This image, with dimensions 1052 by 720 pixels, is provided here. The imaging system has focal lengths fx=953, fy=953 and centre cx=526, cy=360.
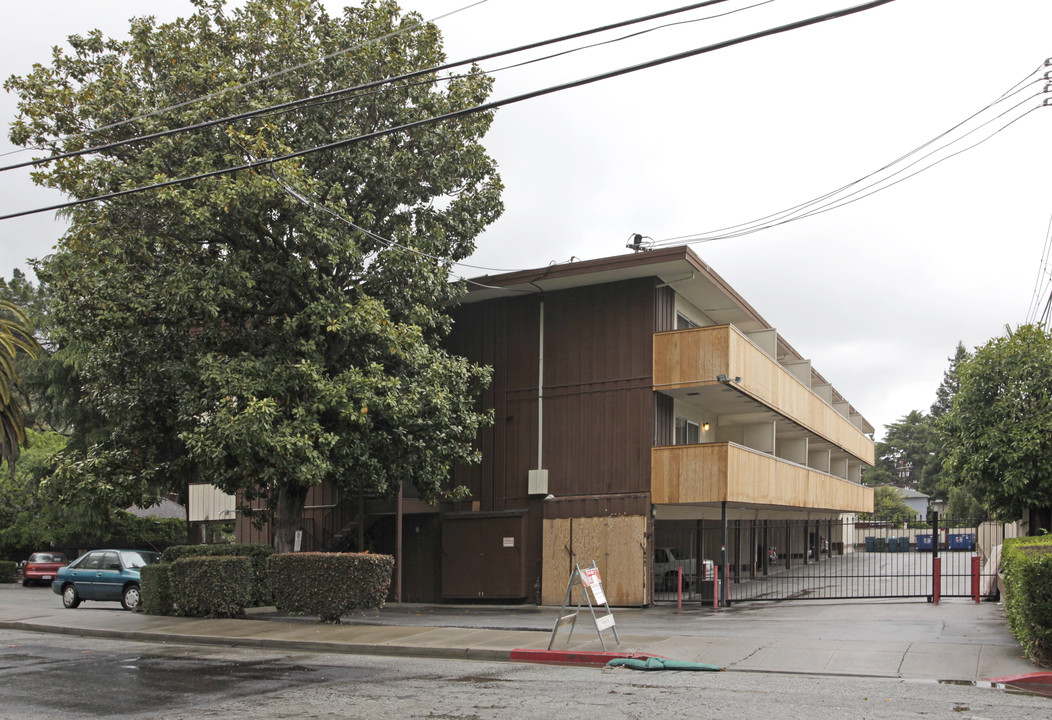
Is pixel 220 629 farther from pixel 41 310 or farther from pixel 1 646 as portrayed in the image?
pixel 41 310

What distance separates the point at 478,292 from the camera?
84.3 ft

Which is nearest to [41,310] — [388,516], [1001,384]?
[388,516]

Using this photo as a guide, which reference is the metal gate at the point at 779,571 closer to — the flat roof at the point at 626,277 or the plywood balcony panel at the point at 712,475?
the plywood balcony panel at the point at 712,475

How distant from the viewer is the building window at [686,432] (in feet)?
88.5

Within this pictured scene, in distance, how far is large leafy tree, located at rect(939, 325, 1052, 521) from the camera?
17.5 meters

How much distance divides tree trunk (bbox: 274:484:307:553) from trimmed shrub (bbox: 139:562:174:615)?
252 cm

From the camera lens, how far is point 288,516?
22.3m

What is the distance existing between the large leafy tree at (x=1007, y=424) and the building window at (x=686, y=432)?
8.78 metres

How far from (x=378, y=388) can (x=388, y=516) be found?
25.4 ft

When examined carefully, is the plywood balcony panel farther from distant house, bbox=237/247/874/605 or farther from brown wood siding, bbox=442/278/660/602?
brown wood siding, bbox=442/278/660/602

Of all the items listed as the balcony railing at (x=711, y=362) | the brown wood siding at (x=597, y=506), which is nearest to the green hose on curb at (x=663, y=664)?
the brown wood siding at (x=597, y=506)

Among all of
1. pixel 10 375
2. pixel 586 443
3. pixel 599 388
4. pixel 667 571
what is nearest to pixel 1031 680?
pixel 586 443

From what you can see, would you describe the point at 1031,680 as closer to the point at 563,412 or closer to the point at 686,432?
the point at 563,412

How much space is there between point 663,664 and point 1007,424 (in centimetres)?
935
